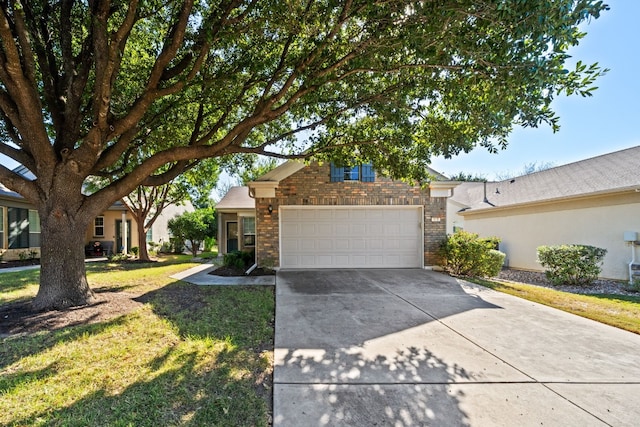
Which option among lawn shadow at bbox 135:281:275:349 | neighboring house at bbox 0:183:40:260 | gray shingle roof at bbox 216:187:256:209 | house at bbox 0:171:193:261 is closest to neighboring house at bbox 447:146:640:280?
lawn shadow at bbox 135:281:275:349

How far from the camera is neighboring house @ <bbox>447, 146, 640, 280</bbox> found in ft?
31.5

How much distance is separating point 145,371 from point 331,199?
8083mm

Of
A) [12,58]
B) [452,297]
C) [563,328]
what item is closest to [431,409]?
[563,328]


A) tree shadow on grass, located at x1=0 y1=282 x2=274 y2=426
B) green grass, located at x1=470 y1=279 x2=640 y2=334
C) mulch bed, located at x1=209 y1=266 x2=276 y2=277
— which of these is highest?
tree shadow on grass, located at x1=0 y1=282 x2=274 y2=426

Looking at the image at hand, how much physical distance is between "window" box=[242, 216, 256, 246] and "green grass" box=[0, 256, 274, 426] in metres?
9.78

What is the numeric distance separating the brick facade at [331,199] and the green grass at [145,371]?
4.96 m

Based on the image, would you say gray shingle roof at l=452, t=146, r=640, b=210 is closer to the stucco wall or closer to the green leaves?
the stucco wall

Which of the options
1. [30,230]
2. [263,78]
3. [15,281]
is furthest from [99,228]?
[263,78]

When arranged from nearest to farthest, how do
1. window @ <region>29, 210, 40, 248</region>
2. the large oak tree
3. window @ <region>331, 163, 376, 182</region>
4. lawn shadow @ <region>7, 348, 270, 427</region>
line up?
lawn shadow @ <region>7, 348, 270, 427</region> < the large oak tree < window @ <region>331, 163, 376, 182</region> < window @ <region>29, 210, 40, 248</region>

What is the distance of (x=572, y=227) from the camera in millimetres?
11070

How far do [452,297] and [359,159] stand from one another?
4.00 metres

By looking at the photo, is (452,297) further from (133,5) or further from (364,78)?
(133,5)

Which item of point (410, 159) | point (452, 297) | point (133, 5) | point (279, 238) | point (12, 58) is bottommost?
point (452, 297)

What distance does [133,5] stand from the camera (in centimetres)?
394
